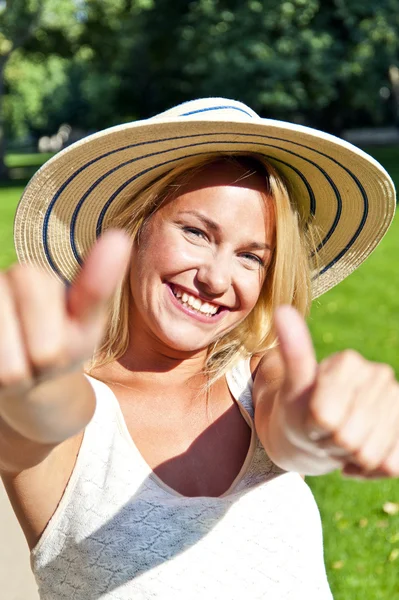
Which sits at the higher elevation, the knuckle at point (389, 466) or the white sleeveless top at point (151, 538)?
the knuckle at point (389, 466)

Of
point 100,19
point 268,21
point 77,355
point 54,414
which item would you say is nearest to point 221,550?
point 54,414

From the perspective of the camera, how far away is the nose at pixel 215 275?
5.89ft

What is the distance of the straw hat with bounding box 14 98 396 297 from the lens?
1866 mm

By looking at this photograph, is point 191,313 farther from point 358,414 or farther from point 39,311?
point 39,311

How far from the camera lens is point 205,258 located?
1.82m

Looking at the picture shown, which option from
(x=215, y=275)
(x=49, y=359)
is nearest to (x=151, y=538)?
(x=215, y=275)

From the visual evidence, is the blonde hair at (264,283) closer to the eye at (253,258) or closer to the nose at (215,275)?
the eye at (253,258)

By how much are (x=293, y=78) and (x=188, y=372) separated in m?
21.3

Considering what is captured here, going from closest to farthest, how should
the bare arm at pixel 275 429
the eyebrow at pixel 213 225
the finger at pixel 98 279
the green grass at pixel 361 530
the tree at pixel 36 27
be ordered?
the finger at pixel 98 279
the bare arm at pixel 275 429
the eyebrow at pixel 213 225
the green grass at pixel 361 530
the tree at pixel 36 27

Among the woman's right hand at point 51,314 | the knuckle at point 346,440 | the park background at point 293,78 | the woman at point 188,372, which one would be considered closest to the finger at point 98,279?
the woman's right hand at point 51,314

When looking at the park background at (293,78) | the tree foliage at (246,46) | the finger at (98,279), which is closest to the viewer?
the finger at (98,279)

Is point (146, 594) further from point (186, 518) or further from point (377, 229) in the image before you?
point (377, 229)

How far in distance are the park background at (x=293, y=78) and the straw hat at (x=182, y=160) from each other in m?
0.58

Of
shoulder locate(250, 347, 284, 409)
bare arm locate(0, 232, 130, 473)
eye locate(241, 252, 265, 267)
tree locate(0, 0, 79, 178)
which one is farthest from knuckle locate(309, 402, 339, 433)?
tree locate(0, 0, 79, 178)
